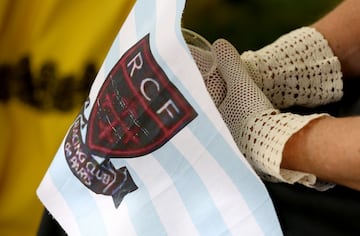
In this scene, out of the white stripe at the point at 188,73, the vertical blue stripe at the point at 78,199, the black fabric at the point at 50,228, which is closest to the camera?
the white stripe at the point at 188,73

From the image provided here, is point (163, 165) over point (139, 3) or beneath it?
beneath

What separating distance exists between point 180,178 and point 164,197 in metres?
0.03

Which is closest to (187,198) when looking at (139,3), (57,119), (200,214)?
(200,214)

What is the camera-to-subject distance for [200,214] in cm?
45

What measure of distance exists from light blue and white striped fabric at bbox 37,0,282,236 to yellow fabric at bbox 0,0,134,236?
19 centimetres

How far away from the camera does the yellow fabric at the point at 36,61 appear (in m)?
0.69

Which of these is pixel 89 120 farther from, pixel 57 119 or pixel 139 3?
pixel 57 119

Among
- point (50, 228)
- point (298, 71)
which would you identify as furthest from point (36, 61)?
point (298, 71)

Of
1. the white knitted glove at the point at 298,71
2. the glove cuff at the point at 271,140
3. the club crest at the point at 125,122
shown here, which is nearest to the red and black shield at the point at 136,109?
the club crest at the point at 125,122

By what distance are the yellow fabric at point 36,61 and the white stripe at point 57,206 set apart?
0.14 metres

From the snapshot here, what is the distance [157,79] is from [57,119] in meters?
0.30

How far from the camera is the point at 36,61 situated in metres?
0.70

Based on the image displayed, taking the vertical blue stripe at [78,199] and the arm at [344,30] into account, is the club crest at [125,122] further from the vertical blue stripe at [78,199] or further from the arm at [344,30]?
the arm at [344,30]

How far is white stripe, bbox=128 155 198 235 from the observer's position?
0.46 metres
